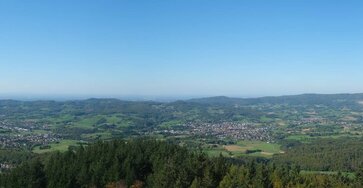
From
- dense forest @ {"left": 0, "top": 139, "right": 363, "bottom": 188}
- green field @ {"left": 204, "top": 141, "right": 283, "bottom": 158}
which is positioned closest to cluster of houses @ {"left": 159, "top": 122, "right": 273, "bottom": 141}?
green field @ {"left": 204, "top": 141, "right": 283, "bottom": 158}

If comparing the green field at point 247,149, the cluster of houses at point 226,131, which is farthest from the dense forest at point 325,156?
the cluster of houses at point 226,131

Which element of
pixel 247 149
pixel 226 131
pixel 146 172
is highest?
pixel 146 172

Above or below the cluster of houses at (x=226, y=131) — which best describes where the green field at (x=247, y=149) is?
below

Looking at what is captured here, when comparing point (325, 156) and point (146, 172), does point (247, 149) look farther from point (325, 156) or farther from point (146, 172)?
point (146, 172)

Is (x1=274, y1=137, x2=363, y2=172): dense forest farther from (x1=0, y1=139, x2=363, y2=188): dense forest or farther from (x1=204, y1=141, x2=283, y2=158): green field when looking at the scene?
(x1=0, y1=139, x2=363, y2=188): dense forest

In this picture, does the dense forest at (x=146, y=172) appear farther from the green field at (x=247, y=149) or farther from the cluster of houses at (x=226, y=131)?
the cluster of houses at (x=226, y=131)

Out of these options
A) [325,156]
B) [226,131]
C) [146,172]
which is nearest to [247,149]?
[325,156]

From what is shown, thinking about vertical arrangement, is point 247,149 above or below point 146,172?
below

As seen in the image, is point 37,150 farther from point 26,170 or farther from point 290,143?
point 290,143
